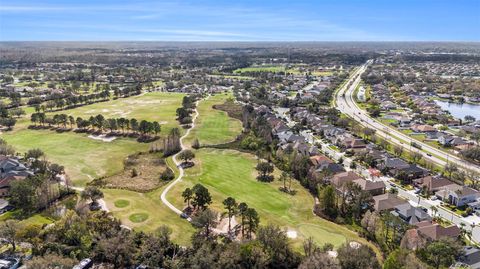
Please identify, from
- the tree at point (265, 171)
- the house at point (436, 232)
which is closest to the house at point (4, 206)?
the tree at point (265, 171)

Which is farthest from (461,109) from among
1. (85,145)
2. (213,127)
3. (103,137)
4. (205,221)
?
(85,145)

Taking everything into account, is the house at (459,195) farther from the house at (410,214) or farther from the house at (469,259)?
the house at (469,259)

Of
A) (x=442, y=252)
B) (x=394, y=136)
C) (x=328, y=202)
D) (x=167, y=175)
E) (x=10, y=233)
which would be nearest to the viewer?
(x=442, y=252)

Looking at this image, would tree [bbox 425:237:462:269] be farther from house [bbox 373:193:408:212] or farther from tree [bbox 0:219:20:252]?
tree [bbox 0:219:20:252]

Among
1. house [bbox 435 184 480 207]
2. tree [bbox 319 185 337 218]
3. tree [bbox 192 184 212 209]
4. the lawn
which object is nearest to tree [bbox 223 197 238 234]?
the lawn

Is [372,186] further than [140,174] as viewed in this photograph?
No

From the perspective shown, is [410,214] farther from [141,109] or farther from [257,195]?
[141,109]
